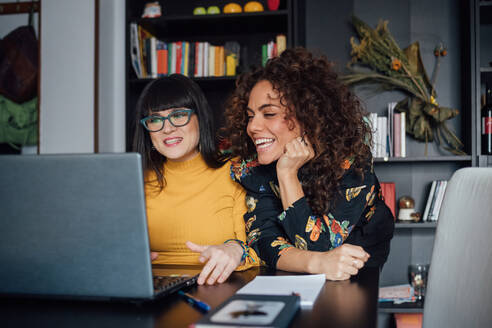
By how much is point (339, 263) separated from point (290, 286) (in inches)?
5.7

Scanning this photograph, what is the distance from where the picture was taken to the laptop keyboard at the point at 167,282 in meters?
0.75

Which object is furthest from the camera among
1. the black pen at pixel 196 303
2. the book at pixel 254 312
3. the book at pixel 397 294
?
the book at pixel 397 294

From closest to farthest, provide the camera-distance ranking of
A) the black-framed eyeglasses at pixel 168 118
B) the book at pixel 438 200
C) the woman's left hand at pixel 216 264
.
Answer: the woman's left hand at pixel 216 264
the black-framed eyeglasses at pixel 168 118
the book at pixel 438 200

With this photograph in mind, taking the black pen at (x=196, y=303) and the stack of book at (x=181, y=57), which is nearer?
the black pen at (x=196, y=303)

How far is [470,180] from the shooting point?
0.87 metres

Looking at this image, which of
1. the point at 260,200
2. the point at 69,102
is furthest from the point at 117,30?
the point at 260,200

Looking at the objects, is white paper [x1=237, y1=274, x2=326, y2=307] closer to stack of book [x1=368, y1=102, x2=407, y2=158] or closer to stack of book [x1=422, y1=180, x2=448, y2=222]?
stack of book [x1=368, y1=102, x2=407, y2=158]

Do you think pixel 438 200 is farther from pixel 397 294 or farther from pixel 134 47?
pixel 134 47

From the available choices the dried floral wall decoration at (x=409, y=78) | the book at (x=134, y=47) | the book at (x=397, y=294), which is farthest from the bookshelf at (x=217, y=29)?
the book at (x=397, y=294)

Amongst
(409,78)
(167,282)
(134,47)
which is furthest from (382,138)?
(167,282)

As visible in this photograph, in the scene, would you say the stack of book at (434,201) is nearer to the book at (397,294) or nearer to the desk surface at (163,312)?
the book at (397,294)

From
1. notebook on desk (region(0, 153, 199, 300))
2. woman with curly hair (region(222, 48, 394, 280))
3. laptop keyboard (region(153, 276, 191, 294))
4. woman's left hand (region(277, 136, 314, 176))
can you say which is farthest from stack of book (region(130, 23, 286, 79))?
notebook on desk (region(0, 153, 199, 300))

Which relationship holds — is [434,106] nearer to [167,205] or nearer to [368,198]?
[368,198]

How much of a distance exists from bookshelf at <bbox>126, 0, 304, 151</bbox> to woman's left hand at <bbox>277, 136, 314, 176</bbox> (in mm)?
1379
